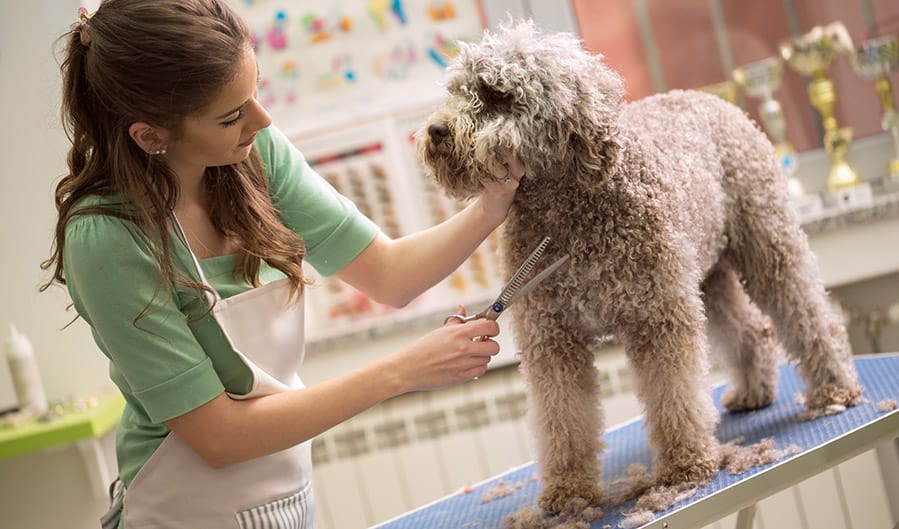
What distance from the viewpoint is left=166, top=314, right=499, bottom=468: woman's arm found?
55.5 inches

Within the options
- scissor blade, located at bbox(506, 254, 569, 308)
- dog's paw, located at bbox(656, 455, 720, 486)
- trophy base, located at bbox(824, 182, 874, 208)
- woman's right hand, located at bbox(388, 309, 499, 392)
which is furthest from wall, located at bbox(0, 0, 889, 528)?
trophy base, located at bbox(824, 182, 874, 208)

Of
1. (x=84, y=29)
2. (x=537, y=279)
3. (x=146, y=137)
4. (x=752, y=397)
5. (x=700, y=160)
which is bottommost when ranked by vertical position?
(x=752, y=397)

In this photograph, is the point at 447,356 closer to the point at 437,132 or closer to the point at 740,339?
the point at 437,132

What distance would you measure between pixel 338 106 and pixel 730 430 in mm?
1808

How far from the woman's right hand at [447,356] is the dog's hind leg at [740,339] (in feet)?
1.79

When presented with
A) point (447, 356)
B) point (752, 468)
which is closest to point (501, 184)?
point (447, 356)

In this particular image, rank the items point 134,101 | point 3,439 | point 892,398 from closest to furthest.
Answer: point 134,101
point 892,398
point 3,439

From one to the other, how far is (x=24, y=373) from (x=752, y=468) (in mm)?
1921

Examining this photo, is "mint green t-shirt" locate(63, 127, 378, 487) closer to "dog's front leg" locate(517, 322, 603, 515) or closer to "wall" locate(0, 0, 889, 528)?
"dog's front leg" locate(517, 322, 603, 515)

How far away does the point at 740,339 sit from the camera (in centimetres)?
177

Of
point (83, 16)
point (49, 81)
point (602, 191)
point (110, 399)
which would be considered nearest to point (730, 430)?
point (602, 191)

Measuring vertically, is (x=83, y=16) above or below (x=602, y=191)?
above

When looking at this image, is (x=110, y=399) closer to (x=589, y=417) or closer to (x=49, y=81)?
(x=49, y=81)

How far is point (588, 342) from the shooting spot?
152 centimetres
